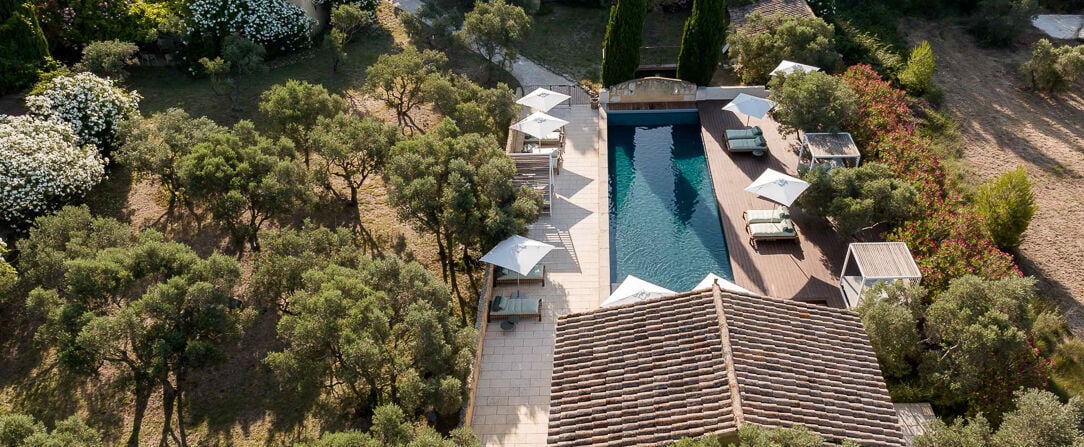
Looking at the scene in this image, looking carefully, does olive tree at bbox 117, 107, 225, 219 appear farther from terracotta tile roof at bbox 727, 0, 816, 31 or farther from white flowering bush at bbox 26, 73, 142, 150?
terracotta tile roof at bbox 727, 0, 816, 31

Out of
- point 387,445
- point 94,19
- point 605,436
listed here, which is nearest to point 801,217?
point 605,436

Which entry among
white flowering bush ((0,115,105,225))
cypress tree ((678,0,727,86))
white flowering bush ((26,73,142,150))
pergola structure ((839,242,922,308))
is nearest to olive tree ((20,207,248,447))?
white flowering bush ((0,115,105,225))

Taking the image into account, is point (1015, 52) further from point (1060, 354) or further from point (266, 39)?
point (266, 39)

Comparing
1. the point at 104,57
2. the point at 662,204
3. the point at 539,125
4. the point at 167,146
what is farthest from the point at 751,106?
the point at 104,57

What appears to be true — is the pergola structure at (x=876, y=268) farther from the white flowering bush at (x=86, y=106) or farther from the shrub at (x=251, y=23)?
the shrub at (x=251, y=23)

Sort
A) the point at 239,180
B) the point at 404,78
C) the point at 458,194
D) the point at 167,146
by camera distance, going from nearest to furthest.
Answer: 1. the point at 458,194
2. the point at 239,180
3. the point at 167,146
4. the point at 404,78

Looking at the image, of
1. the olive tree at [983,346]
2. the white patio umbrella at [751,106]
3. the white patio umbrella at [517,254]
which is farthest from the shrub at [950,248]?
the white patio umbrella at [517,254]

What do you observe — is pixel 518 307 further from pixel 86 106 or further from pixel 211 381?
pixel 86 106
